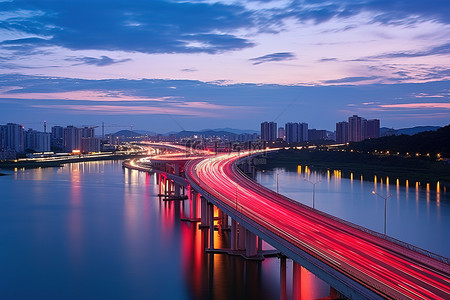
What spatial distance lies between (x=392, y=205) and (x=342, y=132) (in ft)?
211

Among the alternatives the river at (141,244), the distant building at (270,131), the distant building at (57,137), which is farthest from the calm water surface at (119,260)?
the distant building at (270,131)

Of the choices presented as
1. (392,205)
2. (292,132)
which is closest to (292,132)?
(292,132)

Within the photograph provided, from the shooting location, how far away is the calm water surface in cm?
916

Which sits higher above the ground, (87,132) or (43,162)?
(87,132)

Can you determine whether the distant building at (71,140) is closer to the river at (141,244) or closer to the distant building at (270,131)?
the distant building at (270,131)

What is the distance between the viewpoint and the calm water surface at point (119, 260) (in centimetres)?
916

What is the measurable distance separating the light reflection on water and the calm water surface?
73.7 inches

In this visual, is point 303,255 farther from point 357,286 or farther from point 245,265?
point 245,265

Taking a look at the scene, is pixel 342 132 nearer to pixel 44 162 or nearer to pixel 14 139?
pixel 44 162

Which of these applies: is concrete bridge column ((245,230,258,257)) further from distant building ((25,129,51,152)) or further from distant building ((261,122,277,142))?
distant building ((261,122,277,142))

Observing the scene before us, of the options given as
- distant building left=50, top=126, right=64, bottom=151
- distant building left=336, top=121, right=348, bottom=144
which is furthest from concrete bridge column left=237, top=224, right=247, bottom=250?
distant building left=50, top=126, right=64, bottom=151

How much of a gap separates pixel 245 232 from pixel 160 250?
2.58 meters

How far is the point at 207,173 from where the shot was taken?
1936 cm

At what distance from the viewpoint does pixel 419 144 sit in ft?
124
